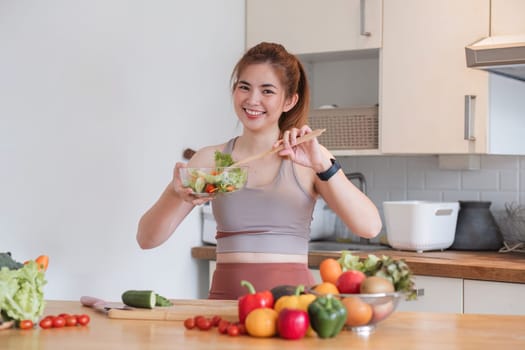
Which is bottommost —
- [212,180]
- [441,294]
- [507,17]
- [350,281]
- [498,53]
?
[441,294]

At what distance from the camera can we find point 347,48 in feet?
12.7

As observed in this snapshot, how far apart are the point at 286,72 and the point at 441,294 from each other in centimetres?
118

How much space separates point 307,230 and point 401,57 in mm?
1324

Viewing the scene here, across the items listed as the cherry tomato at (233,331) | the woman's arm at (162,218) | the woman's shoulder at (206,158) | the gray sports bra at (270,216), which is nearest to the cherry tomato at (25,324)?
the cherry tomato at (233,331)

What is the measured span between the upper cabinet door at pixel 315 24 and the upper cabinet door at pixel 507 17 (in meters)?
0.53

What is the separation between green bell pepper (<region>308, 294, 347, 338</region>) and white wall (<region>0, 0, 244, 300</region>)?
1329mm

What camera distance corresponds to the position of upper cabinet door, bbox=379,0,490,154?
3510mm

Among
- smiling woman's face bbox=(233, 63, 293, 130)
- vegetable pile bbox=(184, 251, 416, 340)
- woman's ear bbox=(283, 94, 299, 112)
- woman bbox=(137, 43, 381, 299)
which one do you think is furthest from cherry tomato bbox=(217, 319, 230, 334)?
woman's ear bbox=(283, 94, 299, 112)

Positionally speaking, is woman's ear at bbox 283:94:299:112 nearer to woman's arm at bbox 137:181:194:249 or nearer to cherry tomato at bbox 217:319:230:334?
woman's arm at bbox 137:181:194:249

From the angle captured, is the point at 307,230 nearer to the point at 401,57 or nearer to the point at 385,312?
the point at 385,312

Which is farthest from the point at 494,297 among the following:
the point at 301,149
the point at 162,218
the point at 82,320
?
the point at 82,320

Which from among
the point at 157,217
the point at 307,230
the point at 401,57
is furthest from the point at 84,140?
the point at 401,57

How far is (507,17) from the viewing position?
3428 millimetres

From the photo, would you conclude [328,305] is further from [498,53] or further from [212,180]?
[498,53]
